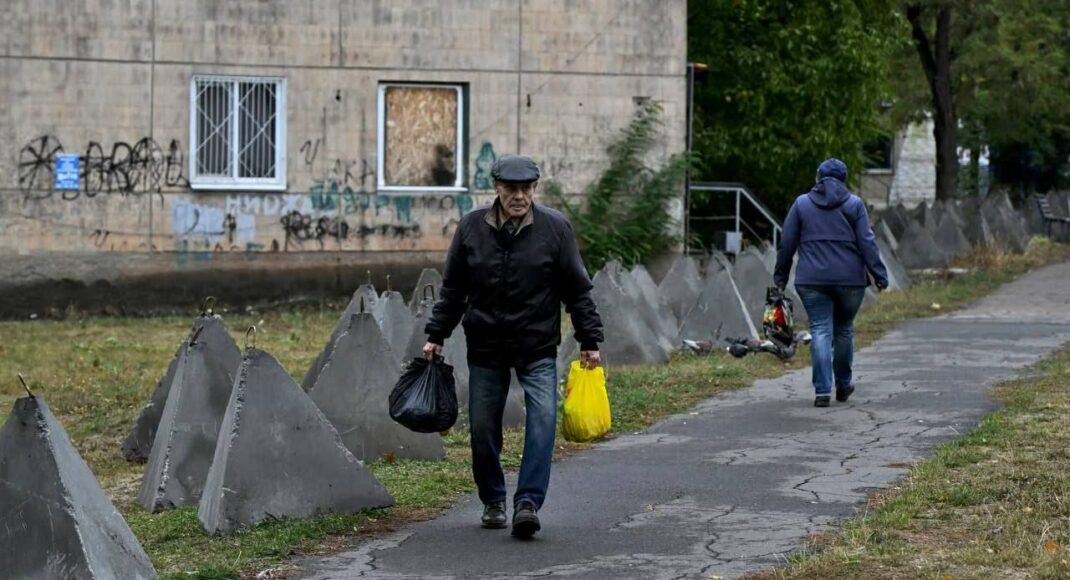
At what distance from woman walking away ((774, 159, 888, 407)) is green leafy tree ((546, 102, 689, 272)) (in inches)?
434

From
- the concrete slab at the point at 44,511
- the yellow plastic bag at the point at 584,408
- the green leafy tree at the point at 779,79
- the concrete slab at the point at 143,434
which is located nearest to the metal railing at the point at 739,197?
the green leafy tree at the point at 779,79

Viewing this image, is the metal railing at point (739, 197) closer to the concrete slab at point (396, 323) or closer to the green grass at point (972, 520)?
the concrete slab at point (396, 323)

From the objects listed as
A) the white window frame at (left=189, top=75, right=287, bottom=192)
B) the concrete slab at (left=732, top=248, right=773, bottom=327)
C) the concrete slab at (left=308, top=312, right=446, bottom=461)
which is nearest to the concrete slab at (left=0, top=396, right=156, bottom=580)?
the concrete slab at (left=308, top=312, right=446, bottom=461)

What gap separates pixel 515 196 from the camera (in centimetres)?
821

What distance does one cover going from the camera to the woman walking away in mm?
12812

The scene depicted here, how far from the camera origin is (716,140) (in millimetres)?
29812

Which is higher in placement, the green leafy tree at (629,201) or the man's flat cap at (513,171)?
the man's flat cap at (513,171)

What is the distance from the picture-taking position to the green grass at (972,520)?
7.13 m

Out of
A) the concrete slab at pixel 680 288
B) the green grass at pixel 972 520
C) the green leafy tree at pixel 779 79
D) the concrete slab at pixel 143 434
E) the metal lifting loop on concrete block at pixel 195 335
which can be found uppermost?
the green leafy tree at pixel 779 79

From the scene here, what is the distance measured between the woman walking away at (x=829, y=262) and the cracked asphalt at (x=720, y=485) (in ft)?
1.39

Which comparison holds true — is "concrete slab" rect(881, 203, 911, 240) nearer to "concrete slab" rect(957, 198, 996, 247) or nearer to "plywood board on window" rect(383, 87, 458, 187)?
"concrete slab" rect(957, 198, 996, 247)

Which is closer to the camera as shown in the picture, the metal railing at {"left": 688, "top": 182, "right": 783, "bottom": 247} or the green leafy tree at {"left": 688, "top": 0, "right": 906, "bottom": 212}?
the metal railing at {"left": 688, "top": 182, "right": 783, "bottom": 247}

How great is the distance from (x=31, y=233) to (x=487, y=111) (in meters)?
6.03

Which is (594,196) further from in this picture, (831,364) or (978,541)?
(978,541)
